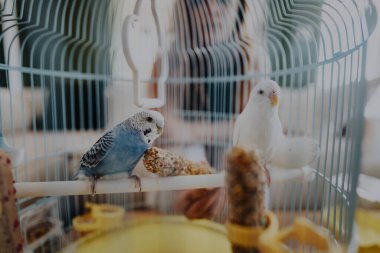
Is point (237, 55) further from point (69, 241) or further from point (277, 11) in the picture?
point (69, 241)

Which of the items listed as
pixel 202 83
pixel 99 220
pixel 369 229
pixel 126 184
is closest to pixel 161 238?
pixel 99 220

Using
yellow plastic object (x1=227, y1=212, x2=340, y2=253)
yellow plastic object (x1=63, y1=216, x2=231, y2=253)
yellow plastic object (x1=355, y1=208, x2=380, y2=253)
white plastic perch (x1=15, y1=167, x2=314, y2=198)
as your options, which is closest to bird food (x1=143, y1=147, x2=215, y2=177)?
white plastic perch (x1=15, y1=167, x2=314, y2=198)

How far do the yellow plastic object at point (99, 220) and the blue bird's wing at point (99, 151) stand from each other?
0.30 m

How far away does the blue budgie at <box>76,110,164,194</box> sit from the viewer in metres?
0.33

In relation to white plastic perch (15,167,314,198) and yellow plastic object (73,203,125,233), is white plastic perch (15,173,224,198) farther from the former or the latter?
yellow plastic object (73,203,125,233)

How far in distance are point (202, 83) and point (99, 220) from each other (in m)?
0.52

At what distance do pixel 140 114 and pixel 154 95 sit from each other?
23cm

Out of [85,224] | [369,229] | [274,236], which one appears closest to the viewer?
[274,236]

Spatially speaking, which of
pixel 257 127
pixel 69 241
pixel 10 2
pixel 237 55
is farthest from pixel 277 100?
pixel 69 241

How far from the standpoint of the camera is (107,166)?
0.34 meters

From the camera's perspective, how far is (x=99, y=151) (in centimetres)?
34

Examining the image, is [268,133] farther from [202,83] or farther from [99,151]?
[202,83]

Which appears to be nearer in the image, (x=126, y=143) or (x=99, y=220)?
(x=126, y=143)

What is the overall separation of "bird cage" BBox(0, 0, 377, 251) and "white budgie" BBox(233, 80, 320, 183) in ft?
0.08
